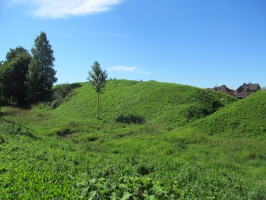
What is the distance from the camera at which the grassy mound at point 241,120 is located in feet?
64.8

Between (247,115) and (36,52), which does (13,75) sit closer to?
(36,52)

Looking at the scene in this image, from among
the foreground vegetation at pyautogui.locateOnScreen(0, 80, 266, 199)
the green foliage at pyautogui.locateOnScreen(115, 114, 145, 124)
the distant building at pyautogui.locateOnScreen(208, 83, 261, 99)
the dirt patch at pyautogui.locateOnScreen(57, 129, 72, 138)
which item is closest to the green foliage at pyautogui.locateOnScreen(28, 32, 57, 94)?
the foreground vegetation at pyautogui.locateOnScreen(0, 80, 266, 199)

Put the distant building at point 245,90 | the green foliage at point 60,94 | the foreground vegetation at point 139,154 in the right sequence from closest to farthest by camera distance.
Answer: the foreground vegetation at point 139,154 < the green foliage at point 60,94 < the distant building at point 245,90

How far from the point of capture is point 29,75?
43938 mm

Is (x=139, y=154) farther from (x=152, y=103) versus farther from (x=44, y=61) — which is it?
(x=44, y=61)

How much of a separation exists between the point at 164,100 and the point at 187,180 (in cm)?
2517

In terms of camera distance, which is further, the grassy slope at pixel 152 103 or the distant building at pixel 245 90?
the distant building at pixel 245 90

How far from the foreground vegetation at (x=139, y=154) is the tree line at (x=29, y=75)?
6832mm

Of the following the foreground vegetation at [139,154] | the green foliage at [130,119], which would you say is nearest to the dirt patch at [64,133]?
the foreground vegetation at [139,154]

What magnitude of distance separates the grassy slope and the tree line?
9025mm

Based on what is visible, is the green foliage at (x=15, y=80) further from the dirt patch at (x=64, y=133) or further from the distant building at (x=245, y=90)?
the distant building at (x=245, y=90)

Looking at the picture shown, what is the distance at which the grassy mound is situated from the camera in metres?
19.8

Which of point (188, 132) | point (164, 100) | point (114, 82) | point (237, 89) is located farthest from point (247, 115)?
point (237, 89)

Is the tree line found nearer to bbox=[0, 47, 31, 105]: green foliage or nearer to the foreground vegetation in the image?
bbox=[0, 47, 31, 105]: green foliage
